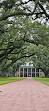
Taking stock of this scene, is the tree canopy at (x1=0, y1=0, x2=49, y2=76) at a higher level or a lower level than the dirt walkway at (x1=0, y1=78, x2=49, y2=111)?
higher

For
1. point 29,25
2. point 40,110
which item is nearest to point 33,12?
point 29,25

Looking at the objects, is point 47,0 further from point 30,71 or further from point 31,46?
point 30,71

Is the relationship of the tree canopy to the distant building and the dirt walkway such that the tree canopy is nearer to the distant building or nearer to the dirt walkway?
the dirt walkway

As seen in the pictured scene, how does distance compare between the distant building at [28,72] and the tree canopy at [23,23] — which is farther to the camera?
the distant building at [28,72]

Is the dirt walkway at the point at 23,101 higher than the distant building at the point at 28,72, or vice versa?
the dirt walkway at the point at 23,101

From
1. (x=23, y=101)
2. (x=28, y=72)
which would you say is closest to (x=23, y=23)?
(x=23, y=101)

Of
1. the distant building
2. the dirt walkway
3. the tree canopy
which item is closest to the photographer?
the dirt walkway

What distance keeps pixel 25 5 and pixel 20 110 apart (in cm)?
1806

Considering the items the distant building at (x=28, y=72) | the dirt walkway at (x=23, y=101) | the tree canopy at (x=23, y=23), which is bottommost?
the distant building at (x=28, y=72)

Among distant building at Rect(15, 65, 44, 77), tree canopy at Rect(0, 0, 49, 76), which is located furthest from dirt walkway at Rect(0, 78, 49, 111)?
distant building at Rect(15, 65, 44, 77)

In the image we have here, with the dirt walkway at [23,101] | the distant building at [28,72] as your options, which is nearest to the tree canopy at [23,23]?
the dirt walkway at [23,101]

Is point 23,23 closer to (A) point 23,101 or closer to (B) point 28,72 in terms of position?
(A) point 23,101

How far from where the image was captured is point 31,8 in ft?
68.9

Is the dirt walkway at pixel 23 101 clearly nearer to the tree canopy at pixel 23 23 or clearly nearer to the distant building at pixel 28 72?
the tree canopy at pixel 23 23
